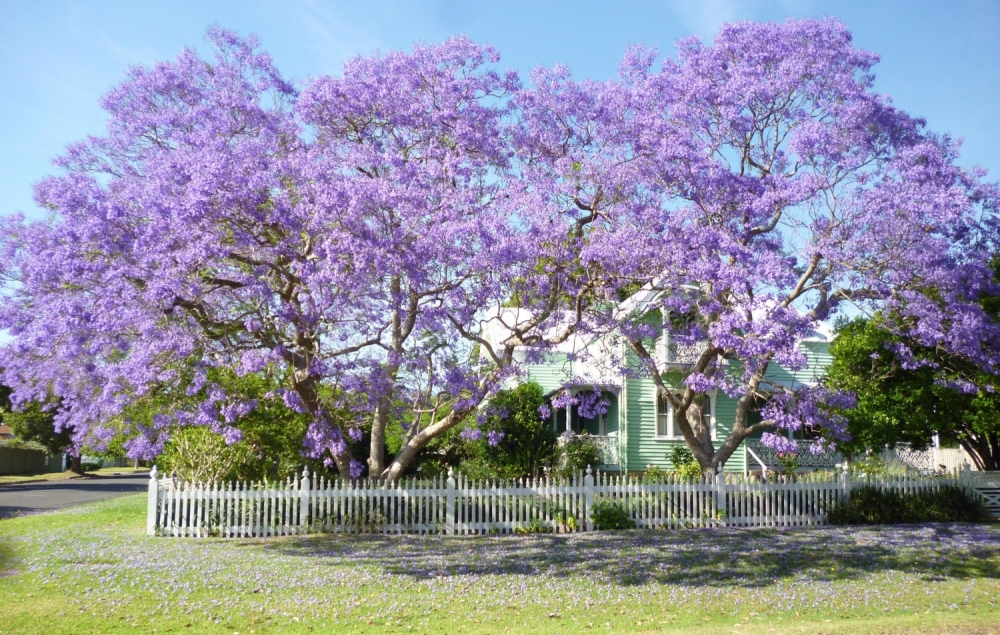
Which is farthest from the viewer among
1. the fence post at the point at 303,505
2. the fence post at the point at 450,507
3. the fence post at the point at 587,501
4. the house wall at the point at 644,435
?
the house wall at the point at 644,435

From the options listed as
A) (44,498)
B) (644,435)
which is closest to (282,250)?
(644,435)

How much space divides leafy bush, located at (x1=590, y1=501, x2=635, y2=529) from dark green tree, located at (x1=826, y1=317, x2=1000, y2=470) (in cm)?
604

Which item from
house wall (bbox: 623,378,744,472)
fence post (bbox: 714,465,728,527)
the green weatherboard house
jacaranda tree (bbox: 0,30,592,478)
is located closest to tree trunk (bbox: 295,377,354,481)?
jacaranda tree (bbox: 0,30,592,478)

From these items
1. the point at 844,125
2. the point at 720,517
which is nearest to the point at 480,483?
the point at 720,517

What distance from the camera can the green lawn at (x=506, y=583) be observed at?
8680 mm

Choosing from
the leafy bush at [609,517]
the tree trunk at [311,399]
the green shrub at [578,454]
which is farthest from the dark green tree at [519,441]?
the tree trunk at [311,399]

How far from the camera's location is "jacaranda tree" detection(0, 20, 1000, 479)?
1353 cm

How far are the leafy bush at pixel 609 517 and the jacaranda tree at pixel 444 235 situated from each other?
3.16 m

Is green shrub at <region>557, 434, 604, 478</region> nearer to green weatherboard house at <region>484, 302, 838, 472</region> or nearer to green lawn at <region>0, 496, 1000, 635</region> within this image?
green weatherboard house at <region>484, 302, 838, 472</region>

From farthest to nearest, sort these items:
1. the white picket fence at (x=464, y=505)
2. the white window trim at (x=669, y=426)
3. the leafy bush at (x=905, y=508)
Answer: the white window trim at (x=669, y=426), the leafy bush at (x=905, y=508), the white picket fence at (x=464, y=505)

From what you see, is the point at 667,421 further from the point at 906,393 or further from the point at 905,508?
the point at 905,508

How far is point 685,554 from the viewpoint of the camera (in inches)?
518

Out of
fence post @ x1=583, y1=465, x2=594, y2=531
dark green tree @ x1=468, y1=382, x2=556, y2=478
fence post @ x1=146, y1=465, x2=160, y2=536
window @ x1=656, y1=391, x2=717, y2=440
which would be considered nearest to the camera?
fence post @ x1=146, y1=465, x2=160, y2=536

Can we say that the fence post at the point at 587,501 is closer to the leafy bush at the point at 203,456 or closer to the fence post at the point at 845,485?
the fence post at the point at 845,485
